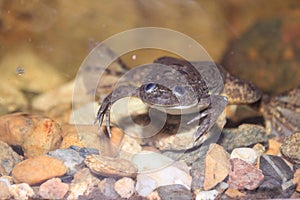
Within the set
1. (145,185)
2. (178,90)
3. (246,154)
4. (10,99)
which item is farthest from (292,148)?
(10,99)

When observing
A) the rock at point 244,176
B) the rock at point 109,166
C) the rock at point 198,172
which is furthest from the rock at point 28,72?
the rock at point 244,176

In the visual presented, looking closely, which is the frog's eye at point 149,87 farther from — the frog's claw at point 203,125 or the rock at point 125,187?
the rock at point 125,187

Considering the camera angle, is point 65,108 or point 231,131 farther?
point 65,108

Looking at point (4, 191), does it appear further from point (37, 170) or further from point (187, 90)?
point (187, 90)

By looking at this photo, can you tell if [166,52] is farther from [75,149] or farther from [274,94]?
[75,149]

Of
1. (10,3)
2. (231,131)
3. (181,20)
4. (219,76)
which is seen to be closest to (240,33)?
(181,20)
